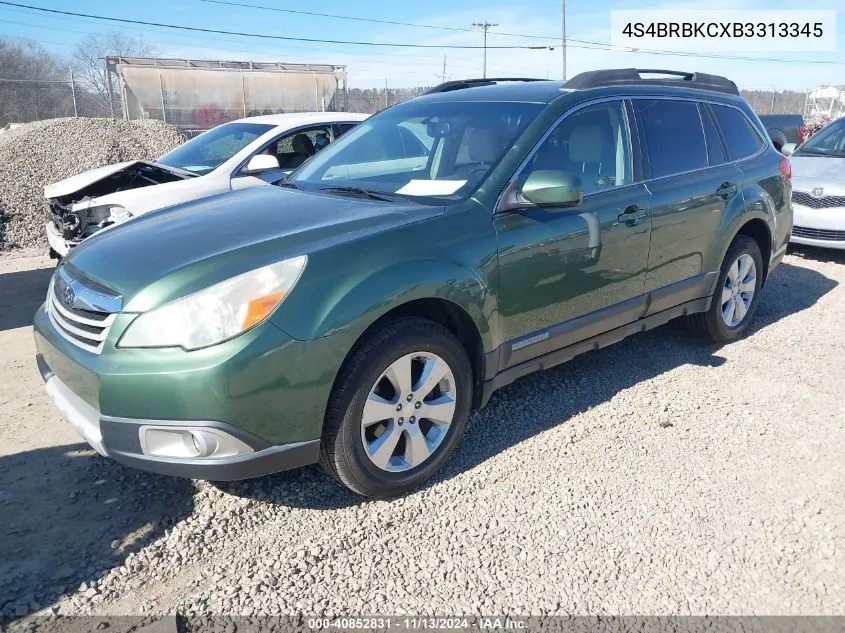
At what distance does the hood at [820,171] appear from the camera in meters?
7.74

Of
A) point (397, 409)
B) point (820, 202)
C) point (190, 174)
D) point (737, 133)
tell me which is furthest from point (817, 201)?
point (190, 174)

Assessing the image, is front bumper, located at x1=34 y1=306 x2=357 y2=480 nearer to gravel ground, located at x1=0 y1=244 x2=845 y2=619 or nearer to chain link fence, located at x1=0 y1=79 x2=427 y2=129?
gravel ground, located at x1=0 y1=244 x2=845 y2=619

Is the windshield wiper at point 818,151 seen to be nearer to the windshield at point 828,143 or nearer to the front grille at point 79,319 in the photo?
the windshield at point 828,143

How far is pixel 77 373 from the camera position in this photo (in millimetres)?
2730

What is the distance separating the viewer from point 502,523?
2.96m

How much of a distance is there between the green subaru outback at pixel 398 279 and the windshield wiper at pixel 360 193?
0.02 m

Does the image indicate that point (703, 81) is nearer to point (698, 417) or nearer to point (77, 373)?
point (698, 417)

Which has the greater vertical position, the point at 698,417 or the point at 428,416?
the point at 428,416

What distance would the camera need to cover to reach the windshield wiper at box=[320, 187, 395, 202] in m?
3.46

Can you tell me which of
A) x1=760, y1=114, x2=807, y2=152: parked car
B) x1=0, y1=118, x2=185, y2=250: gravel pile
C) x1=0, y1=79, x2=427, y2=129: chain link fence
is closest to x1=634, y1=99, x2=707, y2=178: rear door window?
x1=0, y1=118, x2=185, y2=250: gravel pile

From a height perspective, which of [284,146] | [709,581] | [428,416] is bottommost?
[709,581]

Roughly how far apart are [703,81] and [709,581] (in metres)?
3.66

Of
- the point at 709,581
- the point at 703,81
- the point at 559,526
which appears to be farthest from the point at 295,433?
the point at 703,81

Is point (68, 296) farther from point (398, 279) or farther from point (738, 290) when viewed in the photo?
point (738, 290)
